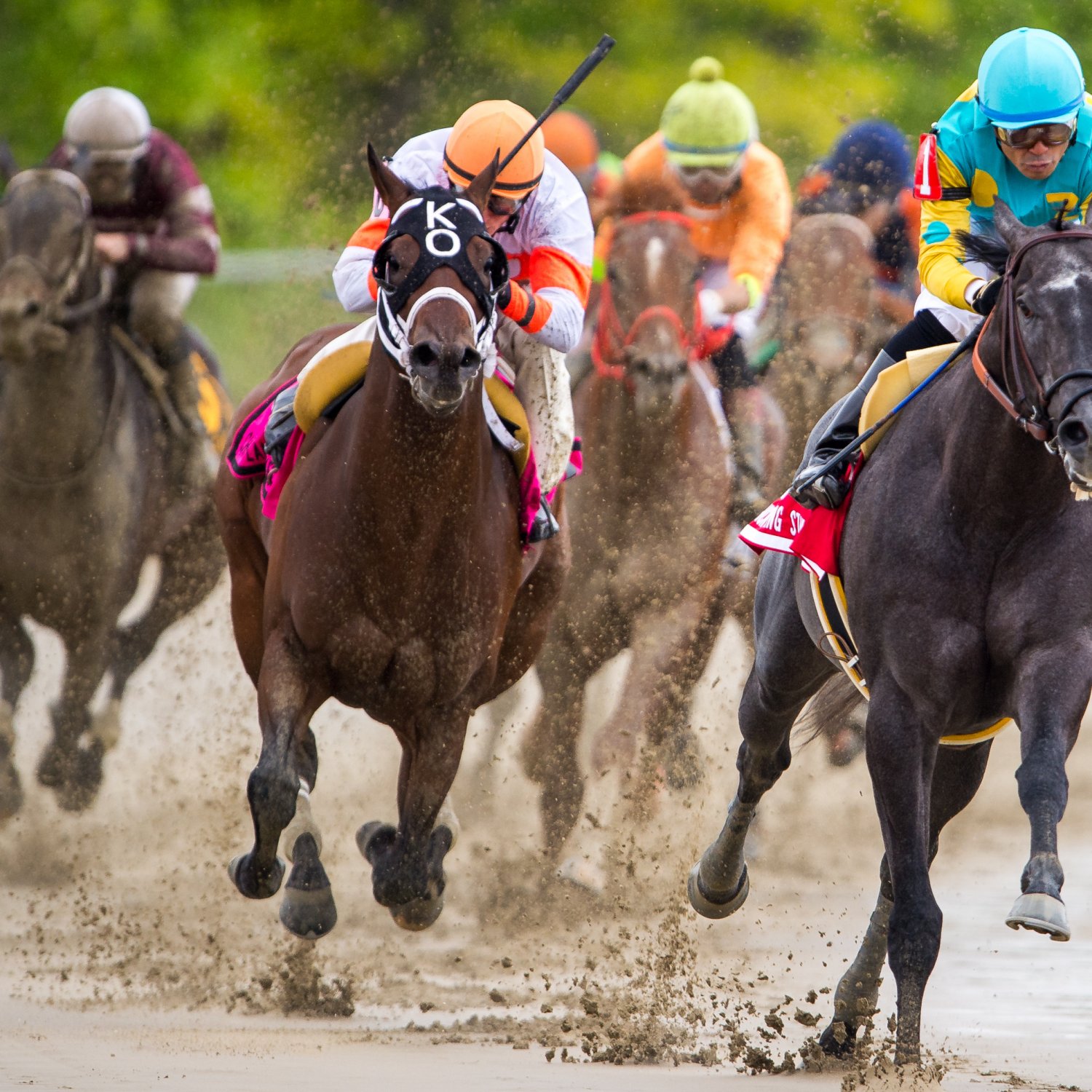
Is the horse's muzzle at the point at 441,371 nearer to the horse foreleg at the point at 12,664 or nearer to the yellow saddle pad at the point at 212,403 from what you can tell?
the horse foreleg at the point at 12,664

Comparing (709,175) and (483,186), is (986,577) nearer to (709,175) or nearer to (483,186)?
(483,186)

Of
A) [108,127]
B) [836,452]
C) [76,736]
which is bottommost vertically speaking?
Result: [76,736]

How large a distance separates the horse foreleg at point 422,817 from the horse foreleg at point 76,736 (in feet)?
8.41

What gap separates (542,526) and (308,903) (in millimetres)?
1224

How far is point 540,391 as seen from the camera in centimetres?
651

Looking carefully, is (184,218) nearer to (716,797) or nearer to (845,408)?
(716,797)

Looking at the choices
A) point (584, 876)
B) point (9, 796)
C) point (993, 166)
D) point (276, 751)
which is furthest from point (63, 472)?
point (993, 166)

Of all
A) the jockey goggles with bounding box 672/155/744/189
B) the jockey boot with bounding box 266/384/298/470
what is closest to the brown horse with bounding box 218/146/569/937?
the jockey boot with bounding box 266/384/298/470

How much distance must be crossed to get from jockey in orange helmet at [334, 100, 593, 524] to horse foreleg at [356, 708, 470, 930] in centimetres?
90

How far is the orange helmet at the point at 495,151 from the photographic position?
6008 mm

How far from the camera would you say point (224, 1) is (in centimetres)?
1903

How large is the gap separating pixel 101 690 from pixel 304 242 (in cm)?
690

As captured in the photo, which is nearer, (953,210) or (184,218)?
(953,210)

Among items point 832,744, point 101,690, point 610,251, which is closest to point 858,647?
point 610,251
